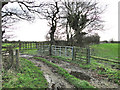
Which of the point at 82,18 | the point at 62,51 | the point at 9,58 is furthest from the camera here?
the point at 82,18

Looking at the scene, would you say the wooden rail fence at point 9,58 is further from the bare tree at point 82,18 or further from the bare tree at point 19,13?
the bare tree at point 82,18

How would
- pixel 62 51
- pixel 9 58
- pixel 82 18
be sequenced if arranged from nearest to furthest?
pixel 9 58, pixel 62 51, pixel 82 18

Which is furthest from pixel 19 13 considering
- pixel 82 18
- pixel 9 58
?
pixel 82 18

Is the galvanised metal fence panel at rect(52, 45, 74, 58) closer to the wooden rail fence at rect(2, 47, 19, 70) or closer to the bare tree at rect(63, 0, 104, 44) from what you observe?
the bare tree at rect(63, 0, 104, 44)

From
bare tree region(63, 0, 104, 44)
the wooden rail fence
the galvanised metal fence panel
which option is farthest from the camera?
bare tree region(63, 0, 104, 44)

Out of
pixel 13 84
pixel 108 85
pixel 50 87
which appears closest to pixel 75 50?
pixel 108 85

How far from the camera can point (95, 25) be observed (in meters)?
9.99

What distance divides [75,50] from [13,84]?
4.95 metres

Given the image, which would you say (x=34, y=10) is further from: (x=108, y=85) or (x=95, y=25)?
(x=95, y=25)

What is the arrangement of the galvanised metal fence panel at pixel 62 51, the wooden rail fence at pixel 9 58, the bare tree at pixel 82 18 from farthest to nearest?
the bare tree at pixel 82 18 < the galvanised metal fence panel at pixel 62 51 < the wooden rail fence at pixel 9 58

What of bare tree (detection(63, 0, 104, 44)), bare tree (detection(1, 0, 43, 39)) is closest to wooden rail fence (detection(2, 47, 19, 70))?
bare tree (detection(1, 0, 43, 39))

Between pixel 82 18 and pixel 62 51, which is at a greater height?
pixel 82 18

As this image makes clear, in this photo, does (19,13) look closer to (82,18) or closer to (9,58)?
(9,58)

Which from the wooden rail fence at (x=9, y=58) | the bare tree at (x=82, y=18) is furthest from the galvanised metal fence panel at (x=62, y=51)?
the wooden rail fence at (x=9, y=58)
